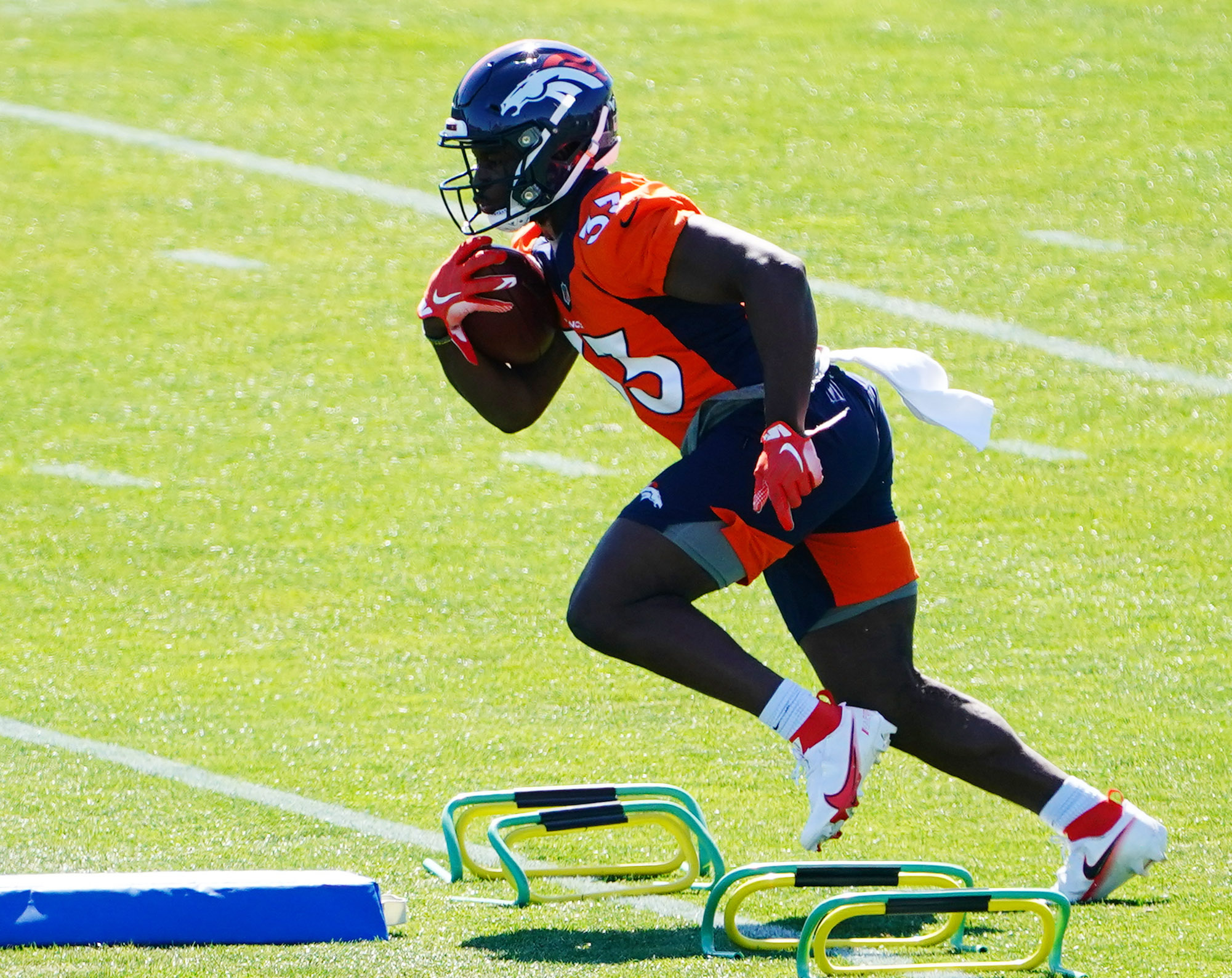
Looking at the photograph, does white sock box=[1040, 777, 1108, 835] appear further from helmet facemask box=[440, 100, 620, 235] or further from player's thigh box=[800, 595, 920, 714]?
helmet facemask box=[440, 100, 620, 235]

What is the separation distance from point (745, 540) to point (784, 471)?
201 millimetres

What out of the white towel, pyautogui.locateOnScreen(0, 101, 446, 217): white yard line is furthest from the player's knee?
pyautogui.locateOnScreen(0, 101, 446, 217): white yard line

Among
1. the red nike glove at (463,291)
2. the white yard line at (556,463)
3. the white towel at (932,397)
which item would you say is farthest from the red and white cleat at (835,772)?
the white yard line at (556,463)

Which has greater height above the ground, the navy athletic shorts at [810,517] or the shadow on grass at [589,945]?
the navy athletic shorts at [810,517]

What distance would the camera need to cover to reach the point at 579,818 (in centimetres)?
472

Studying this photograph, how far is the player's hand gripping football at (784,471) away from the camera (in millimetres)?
4176

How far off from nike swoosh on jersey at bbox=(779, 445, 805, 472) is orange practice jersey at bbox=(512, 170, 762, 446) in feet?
1.14

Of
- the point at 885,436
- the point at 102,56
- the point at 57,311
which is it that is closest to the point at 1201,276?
the point at 57,311

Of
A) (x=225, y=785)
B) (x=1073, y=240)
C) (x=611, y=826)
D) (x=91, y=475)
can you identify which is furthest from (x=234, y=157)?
(x=611, y=826)

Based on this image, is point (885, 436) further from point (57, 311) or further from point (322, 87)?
point (322, 87)

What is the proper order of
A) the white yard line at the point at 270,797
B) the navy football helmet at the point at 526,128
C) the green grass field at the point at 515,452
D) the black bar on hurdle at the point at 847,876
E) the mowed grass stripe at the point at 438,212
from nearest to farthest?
the black bar on hurdle at the point at 847,876, the navy football helmet at the point at 526,128, the white yard line at the point at 270,797, the green grass field at the point at 515,452, the mowed grass stripe at the point at 438,212

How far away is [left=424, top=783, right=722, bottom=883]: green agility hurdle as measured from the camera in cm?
490

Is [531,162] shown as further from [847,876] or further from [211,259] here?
[211,259]

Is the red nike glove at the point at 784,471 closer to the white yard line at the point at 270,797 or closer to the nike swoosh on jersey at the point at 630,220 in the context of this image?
the nike swoosh on jersey at the point at 630,220
